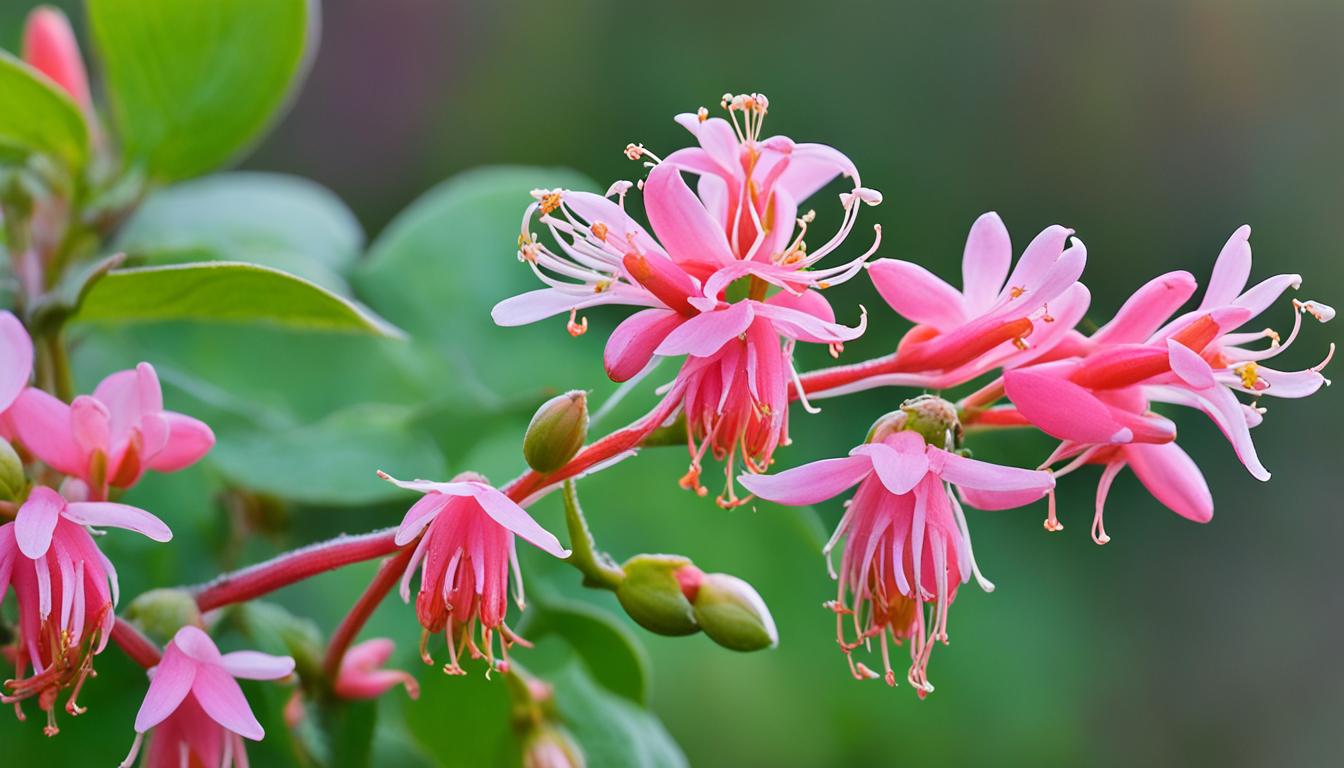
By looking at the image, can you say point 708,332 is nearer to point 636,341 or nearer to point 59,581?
point 636,341

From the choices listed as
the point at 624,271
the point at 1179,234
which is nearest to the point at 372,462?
the point at 624,271

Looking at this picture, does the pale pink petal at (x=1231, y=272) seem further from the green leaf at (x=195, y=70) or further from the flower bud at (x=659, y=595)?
the green leaf at (x=195, y=70)

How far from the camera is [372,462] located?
53 centimetres

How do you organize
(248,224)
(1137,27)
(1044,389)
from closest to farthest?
(1044,389), (248,224), (1137,27)

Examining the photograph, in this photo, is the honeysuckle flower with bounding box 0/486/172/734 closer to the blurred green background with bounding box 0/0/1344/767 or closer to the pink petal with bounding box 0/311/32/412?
the pink petal with bounding box 0/311/32/412

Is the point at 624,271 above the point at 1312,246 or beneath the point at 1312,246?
above

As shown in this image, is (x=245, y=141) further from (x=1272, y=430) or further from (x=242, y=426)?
(x=1272, y=430)

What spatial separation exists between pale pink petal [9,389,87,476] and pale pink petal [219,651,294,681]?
3.2 inches

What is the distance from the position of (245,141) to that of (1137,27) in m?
1.04

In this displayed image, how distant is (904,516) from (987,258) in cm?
8

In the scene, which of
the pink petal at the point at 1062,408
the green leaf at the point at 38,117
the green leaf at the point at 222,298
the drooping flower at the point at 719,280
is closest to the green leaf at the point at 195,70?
the green leaf at the point at 38,117

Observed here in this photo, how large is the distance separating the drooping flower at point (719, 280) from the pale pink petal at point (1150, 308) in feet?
0.27

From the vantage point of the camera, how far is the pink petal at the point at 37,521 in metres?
0.35

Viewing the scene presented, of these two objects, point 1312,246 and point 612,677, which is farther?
point 1312,246
